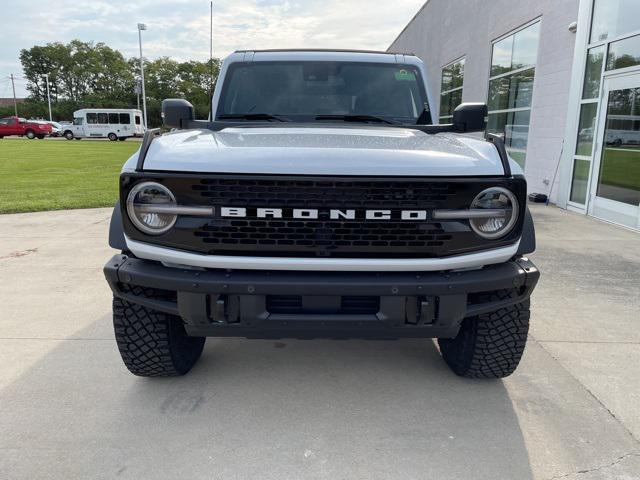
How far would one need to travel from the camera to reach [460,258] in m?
2.39

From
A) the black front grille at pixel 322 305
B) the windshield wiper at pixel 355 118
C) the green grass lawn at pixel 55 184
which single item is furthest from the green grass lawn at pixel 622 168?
the green grass lawn at pixel 55 184

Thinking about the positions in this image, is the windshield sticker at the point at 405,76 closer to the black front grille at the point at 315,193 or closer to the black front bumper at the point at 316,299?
the black front grille at the point at 315,193

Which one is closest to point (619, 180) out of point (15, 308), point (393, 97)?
point (393, 97)

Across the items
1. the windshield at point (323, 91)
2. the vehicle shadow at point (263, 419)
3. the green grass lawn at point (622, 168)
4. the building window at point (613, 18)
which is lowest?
the vehicle shadow at point (263, 419)

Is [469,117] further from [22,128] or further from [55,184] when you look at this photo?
[22,128]

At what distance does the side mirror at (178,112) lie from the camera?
3637mm

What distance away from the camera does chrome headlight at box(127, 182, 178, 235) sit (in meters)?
2.37

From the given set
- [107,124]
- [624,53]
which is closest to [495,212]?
[624,53]

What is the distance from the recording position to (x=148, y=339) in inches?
111

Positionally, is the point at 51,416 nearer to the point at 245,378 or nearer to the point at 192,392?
the point at 192,392

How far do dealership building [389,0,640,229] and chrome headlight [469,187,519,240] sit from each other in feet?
21.8

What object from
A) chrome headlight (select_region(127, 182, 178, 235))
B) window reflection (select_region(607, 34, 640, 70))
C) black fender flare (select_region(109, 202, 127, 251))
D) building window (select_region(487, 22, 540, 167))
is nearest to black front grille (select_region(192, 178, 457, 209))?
chrome headlight (select_region(127, 182, 178, 235))

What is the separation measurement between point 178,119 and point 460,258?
2251 millimetres

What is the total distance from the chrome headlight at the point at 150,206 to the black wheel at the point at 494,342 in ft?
5.53
